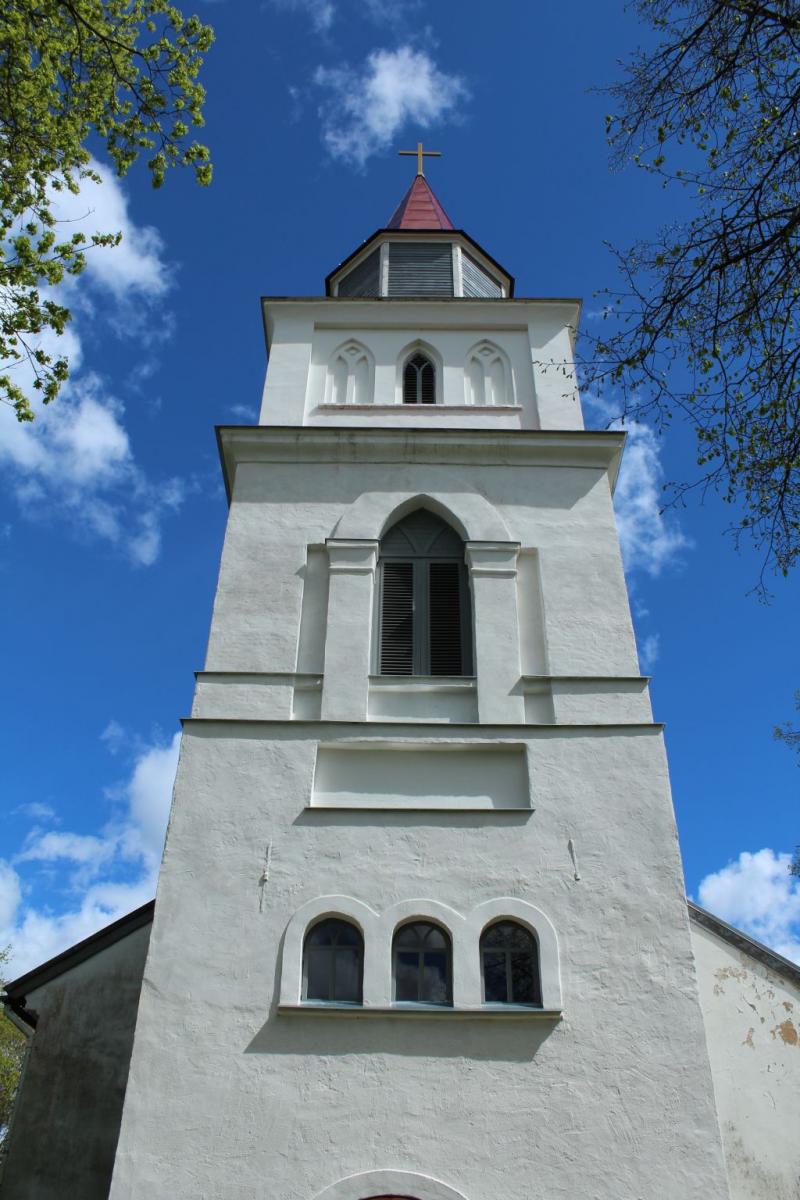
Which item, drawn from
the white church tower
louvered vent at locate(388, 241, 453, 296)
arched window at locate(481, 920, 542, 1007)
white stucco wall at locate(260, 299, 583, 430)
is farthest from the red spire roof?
arched window at locate(481, 920, 542, 1007)

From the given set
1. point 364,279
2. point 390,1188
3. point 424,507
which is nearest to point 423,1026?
point 390,1188

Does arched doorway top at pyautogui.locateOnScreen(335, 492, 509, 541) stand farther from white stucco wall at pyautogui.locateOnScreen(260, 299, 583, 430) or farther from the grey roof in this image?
the grey roof

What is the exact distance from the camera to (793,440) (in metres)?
7.59

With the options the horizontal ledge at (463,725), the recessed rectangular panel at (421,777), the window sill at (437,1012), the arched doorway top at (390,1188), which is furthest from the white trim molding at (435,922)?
the horizontal ledge at (463,725)

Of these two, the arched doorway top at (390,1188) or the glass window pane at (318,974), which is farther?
the glass window pane at (318,974)

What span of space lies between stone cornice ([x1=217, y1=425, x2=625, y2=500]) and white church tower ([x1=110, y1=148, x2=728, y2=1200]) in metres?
0.03

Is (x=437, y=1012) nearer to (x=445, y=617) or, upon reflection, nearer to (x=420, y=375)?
(x=445, y=617)

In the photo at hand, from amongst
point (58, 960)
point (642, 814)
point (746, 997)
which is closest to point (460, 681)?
point (642, 814)

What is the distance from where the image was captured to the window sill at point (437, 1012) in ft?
28.4

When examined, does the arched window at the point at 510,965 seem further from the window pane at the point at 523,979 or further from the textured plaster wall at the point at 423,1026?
the textured plaster wall at the point at 423,1026

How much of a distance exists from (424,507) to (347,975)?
5.99m

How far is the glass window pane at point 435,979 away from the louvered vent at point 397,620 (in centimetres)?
331

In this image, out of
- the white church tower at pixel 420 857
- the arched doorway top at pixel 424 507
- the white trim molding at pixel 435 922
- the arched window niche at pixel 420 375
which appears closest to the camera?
the white church tower at pixel 420 857

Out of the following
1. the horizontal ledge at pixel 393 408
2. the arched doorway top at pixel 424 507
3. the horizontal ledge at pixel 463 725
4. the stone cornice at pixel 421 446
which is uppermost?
the horizontal ledge at pixel 393 408
